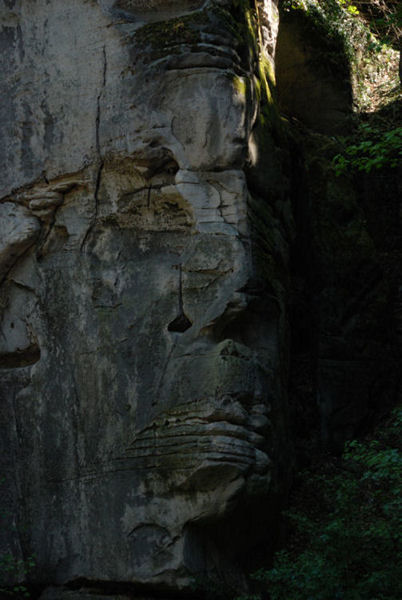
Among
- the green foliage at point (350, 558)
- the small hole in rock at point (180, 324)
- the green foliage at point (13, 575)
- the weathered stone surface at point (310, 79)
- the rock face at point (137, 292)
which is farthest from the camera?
the weathered stone surface at point (310, 79)

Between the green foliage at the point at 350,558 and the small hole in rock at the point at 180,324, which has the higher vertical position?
the small hole in rock at the point at 180,324

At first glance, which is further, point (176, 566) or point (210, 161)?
point (210, 161)

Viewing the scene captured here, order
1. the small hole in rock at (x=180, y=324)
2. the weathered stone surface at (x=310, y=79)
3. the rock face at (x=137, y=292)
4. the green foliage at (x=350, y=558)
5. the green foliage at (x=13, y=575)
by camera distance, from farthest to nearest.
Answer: the weathered stone surface at (x=310, y=79), the small hole in rock at (x=180, y=324), the green foliage at (x=13, y=575), the rock face at (x=137, y=292), the green foliage at (x=350, y=558)

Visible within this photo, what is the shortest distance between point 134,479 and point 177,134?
2849mm

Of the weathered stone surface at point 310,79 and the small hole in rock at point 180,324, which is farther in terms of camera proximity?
the weathered stone surface at point 310,79

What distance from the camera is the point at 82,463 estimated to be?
813 cm

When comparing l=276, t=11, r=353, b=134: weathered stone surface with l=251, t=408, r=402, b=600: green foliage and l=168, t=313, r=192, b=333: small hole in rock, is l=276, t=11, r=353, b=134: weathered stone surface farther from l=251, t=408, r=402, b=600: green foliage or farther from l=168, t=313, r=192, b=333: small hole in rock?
l=251, t=408, r=402, b=600: green foliage

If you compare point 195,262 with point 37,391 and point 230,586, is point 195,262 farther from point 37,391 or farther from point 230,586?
point 230,586

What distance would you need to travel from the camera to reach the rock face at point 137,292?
770 cm

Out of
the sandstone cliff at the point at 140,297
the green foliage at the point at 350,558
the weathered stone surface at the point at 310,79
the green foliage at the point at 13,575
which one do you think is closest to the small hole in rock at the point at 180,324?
the sandstone cliff at the point at 140,297

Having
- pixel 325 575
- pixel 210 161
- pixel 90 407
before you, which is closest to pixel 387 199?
pixel 210 161

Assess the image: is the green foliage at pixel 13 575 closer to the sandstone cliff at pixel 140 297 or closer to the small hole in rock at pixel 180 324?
the sandstone cliff at pixel 140 297

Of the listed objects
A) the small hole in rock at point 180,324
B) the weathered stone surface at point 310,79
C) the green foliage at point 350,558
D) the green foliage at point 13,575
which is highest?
the weathered stone surface at point 310,79

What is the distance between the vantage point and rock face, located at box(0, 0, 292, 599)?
7703mm
